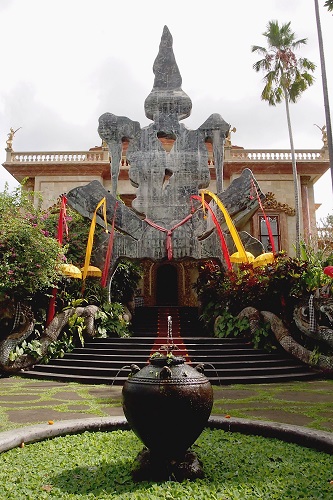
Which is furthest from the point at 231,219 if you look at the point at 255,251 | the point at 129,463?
the point at 129,463

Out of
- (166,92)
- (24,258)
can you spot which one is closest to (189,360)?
(24,258)

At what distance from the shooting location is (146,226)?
12.1 meters

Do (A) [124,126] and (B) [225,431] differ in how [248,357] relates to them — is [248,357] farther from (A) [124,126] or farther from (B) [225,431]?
(A) [124,126]

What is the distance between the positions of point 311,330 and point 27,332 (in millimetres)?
6123

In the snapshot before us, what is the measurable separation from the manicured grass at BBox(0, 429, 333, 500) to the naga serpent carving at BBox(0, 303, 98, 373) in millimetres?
5241

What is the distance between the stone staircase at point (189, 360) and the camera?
8.26 metres

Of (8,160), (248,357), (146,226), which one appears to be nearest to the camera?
(248,357)

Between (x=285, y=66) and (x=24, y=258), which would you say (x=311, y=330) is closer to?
(x=24, y=258)

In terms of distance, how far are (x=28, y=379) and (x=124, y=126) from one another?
25.5ft

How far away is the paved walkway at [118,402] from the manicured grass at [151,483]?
1.12m

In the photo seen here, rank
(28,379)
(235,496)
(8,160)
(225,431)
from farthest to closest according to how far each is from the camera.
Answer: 1. (8,160)
2. (28,379)
3. (225,431)
4. (235,496)

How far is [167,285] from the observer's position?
22109mm

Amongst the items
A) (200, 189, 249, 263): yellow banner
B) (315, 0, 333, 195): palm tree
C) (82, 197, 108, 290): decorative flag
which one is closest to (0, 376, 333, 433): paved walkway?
(82, 197, 108, 290): decorative flag

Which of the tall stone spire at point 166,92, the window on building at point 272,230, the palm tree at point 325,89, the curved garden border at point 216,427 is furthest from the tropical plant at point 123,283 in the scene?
the curved garden border at point 216,427
